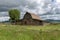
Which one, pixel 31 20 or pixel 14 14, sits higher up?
pixel 31 20

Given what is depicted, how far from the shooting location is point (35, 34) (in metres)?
17.5

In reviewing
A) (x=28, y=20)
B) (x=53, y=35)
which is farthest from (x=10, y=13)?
(x=53, y=35)

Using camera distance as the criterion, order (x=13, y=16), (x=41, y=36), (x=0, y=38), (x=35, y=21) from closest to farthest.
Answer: (x=0, y=38) < (x=41, y=36) < (x=35, y=21) < (x=13, y=16)

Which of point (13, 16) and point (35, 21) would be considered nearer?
point (35, 21)

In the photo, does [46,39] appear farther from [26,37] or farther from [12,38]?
[12,38]

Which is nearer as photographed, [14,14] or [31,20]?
[31,20]

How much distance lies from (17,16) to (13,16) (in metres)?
2.07

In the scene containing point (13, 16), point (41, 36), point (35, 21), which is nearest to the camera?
point (41, 36)

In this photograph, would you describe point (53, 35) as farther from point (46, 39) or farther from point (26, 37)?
point (26, 37)

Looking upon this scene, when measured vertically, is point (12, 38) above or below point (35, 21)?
above

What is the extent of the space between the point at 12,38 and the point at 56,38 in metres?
4.27

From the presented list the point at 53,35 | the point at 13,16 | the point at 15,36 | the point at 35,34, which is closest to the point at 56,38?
the point at 53,35

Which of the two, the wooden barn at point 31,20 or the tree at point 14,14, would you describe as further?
the tree at point 14,14

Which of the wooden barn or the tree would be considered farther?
the tree
